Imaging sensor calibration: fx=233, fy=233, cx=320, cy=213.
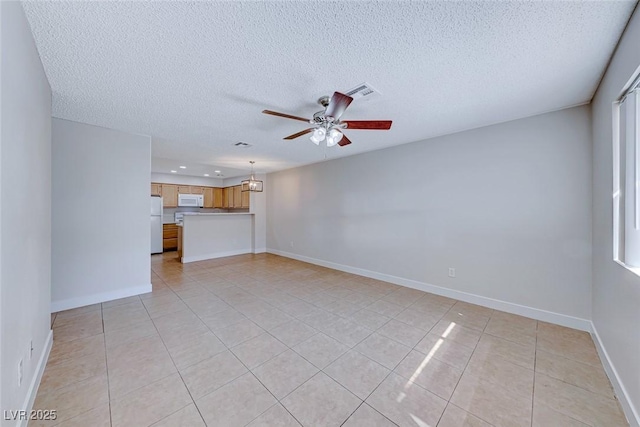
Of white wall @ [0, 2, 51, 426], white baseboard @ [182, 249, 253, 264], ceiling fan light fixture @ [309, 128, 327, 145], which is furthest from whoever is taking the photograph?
white baseboard @ [182, 249, 253, 264]

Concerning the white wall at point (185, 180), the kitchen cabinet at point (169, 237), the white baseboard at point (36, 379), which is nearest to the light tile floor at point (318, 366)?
the white baseboard at point (36, 379)

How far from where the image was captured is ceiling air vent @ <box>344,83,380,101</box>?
1.97 meters

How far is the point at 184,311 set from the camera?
2.86m

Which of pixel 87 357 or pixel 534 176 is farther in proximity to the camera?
pixel 534 176

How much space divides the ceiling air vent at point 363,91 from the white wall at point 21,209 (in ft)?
6.49

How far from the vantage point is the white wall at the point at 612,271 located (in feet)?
4.46

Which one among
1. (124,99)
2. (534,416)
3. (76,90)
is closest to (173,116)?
(124,99)

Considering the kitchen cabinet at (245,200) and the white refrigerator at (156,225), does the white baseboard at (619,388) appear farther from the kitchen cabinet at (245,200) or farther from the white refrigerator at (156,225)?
the white refrigerator at (156,225)

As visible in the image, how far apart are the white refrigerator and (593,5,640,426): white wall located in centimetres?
765

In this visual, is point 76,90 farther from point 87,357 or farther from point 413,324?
point 413,324

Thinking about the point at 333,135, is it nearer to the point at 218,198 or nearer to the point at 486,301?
the point at 486,301

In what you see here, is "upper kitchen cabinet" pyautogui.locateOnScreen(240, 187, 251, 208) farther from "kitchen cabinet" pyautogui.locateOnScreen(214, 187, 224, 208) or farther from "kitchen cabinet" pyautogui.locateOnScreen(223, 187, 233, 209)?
"kitchen cabinet" pyautogui.locateOnScreen(214, 187, 224, 208)

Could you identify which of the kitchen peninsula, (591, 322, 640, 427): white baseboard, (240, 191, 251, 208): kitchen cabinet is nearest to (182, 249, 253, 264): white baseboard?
the kitchen peninsula

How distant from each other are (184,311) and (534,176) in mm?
4422
